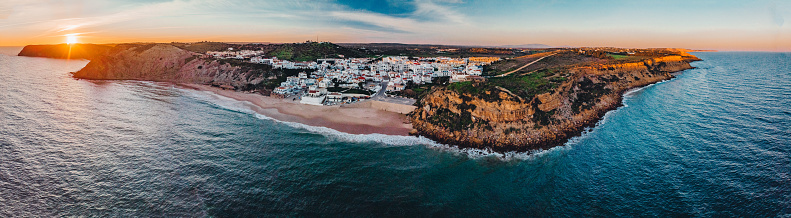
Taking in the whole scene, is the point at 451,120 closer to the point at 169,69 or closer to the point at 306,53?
the point at 169,69

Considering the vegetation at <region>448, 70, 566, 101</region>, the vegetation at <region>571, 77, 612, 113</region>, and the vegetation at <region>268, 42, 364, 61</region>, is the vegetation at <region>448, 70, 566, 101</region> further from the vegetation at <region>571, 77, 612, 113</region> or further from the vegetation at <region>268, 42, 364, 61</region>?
the vegetation at <region>268, 42, 364, 61</region>

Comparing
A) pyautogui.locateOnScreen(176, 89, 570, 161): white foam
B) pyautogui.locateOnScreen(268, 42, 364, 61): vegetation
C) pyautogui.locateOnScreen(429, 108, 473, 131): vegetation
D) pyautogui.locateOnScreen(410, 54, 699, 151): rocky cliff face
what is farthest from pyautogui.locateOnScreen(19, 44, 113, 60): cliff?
pyautogui.locateOnScreen(429, 108, 473, 131): vegetation

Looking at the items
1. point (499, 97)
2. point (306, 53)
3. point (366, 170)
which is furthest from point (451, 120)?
point (306, 53)

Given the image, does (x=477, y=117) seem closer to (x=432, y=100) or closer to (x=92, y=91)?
(x=432, y=100)

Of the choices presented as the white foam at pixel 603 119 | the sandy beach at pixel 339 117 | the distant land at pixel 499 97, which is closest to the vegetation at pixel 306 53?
the distant land at pixel 499 97

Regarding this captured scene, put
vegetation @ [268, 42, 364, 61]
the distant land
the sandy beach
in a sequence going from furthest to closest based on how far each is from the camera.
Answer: vegetation @ [268, 42, 364, 61]
the sandy beach
the distant land
